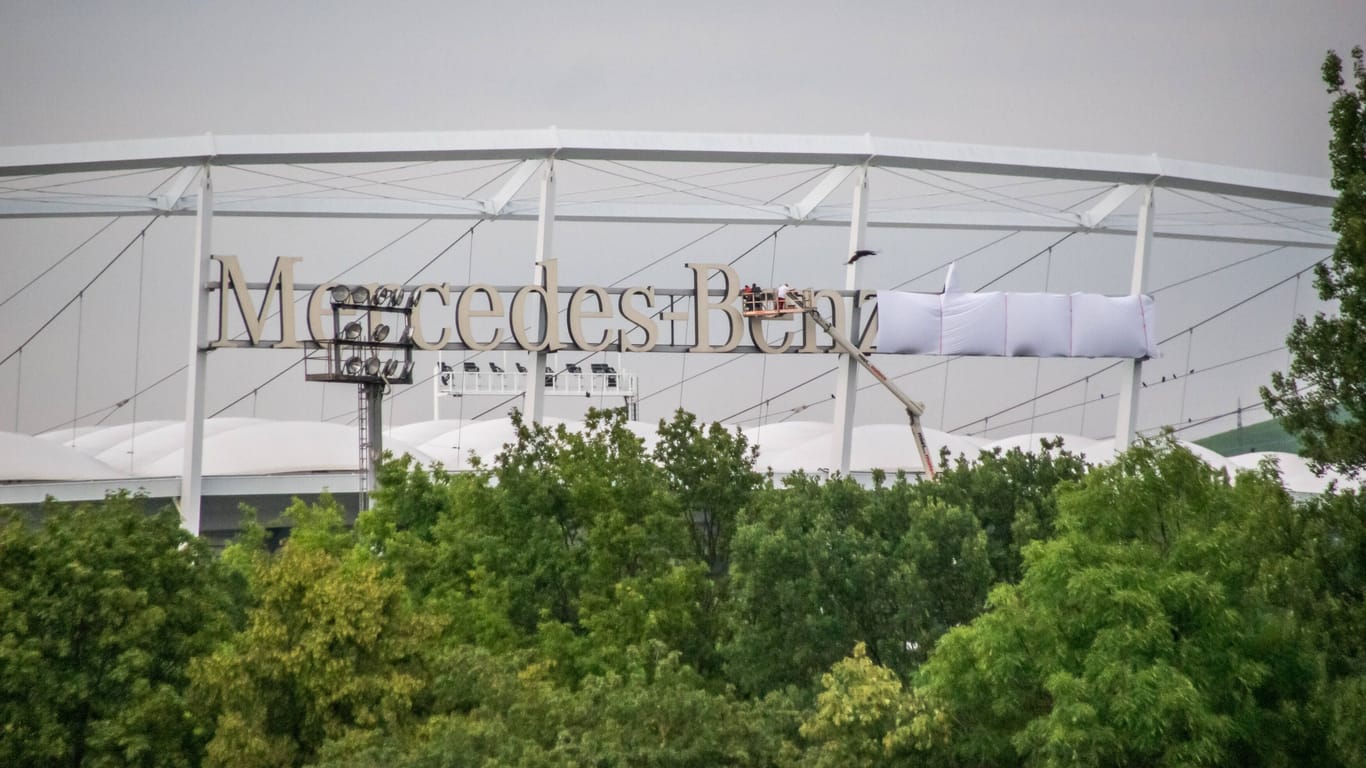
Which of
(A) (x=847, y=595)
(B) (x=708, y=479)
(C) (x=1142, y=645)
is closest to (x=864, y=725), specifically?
(C) (x=1142, y=645)

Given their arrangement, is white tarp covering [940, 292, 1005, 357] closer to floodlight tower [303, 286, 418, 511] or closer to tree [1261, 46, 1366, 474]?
floodlight tower [303, 286, 418, 511]

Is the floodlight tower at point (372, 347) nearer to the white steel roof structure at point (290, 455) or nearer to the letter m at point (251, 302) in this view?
the letter m at point (251, 302)

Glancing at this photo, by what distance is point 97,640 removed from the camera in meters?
32.3

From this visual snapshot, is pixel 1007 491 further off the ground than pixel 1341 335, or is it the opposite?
pixel 1341 335

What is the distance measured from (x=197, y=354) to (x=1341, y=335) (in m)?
29.6

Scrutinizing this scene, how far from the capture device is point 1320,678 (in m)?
28.5

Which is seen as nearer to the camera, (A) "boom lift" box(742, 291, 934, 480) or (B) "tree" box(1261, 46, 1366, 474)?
(B) "tree" box(1261, 46, 1366, 474)

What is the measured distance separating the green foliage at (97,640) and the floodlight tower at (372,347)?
11504 mm

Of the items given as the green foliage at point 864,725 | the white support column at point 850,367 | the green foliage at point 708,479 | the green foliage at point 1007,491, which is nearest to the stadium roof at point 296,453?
the white support column at point 850,367

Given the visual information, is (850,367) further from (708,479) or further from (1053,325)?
(708,479)

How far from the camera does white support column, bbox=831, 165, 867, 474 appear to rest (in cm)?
4781

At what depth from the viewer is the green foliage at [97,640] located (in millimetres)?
31047

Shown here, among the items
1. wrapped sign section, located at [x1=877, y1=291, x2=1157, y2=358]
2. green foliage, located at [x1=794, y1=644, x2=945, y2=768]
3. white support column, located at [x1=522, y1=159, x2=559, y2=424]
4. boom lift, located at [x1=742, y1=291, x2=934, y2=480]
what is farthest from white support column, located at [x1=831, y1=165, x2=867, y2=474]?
green foliage, located at [x1=794, y1=644, x2=945, y2=768]

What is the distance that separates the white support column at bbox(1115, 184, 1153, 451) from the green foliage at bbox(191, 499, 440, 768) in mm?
26243
